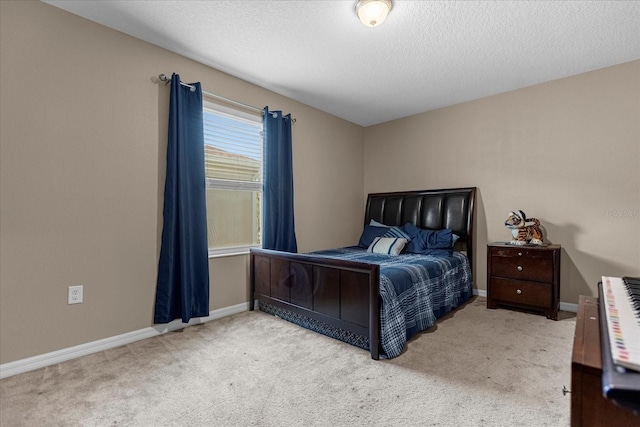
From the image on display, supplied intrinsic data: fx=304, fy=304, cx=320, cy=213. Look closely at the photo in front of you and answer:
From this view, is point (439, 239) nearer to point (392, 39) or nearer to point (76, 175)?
point (392, 39)

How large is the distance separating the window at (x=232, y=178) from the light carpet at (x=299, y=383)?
100cm

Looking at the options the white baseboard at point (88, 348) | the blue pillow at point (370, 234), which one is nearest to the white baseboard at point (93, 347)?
the white baseboard at point (88, 348)

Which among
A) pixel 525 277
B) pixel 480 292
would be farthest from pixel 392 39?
pixel 480 292

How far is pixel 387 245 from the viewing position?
3.52 m

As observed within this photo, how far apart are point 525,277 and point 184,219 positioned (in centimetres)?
326

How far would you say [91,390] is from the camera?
5.72 feet

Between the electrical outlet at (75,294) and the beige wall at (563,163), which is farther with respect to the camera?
the beige wall at (563,163)

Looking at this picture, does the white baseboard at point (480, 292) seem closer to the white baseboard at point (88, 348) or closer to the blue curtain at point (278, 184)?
the blue curtain at point (278, 184)

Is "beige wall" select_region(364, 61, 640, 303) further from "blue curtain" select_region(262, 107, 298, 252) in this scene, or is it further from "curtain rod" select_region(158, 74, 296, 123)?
"curtain rod" select_region(158, 74, 296, 123)

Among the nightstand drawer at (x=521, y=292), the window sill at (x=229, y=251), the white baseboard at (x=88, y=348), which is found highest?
the window sill at (x=229, y=251)

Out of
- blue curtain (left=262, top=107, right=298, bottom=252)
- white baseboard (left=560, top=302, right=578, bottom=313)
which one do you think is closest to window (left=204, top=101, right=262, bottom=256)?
blue curtain (left=262, top=107, right=298, bottom=252)

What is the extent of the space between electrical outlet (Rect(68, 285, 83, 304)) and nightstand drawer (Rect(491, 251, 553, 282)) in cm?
366

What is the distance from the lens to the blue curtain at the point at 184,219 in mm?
2535

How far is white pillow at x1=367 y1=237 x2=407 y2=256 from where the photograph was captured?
345cm
